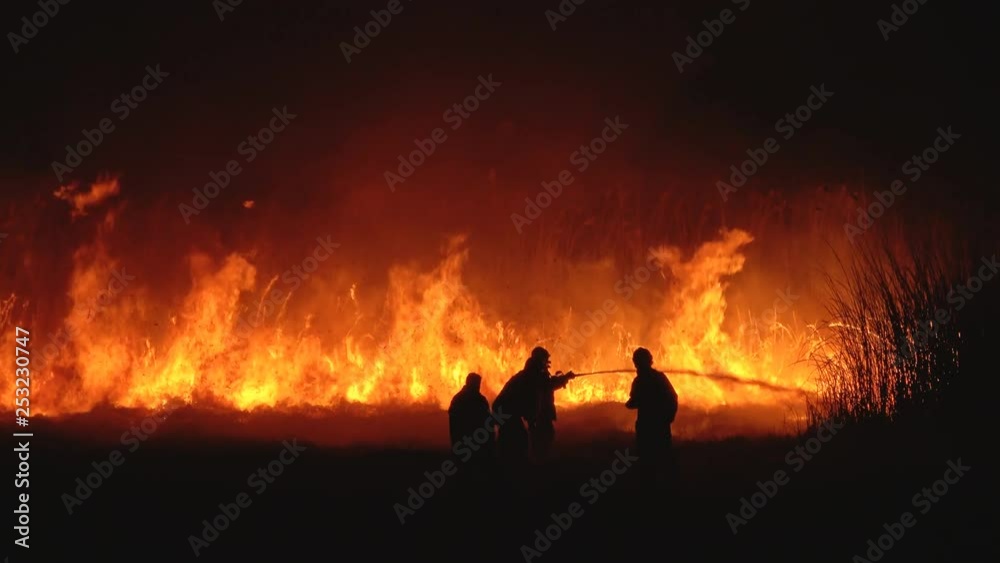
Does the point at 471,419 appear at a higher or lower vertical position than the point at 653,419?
higher

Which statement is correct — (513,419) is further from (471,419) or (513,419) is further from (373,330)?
(373,330)

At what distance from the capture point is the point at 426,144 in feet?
83.3

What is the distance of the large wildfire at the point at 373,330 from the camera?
1905 cm

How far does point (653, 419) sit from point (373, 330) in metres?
13.1

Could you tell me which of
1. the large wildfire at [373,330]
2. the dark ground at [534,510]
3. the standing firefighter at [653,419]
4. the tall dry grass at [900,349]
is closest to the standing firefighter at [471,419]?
the dark ground at [534,510]

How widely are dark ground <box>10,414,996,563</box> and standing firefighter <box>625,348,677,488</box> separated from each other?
1.26 ft

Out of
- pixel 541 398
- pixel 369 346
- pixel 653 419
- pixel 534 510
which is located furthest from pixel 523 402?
pixel 369 346

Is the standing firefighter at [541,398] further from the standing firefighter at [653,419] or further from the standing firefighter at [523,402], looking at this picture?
the standing firefighter at [653,419]

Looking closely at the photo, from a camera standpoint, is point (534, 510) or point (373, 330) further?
point (373, 330)

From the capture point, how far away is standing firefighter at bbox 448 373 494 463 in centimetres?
1020

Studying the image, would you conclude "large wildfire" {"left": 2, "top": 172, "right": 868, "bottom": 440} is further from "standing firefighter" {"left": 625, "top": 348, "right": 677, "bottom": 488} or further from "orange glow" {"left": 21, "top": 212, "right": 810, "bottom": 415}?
"standing firefighter" {"left": 625, "top": 348, "right": 677, "bottom": 488}

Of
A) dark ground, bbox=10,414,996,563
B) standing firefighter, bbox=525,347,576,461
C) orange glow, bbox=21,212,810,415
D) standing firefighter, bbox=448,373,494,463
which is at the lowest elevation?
dark ground, bbox=10,414,996,563

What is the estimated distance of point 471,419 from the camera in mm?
10219

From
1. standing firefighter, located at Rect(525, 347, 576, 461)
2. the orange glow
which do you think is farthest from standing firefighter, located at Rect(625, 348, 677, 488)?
the orange glow
